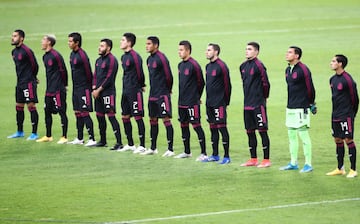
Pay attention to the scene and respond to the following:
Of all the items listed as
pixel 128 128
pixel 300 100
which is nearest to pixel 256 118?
pixel 300 100

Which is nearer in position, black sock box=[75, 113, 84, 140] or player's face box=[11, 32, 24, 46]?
black sock box=[75, 113, 84, 140]

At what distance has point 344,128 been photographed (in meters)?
21.3

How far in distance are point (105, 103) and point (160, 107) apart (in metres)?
1.52

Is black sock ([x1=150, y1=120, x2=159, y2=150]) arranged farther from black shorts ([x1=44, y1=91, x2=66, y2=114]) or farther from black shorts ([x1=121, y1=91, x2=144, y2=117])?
black shorts ([x1=44, y1=91, x2=66, y2=114])

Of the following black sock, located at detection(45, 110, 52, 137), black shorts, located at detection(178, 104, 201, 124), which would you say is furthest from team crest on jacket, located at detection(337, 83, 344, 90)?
black sock, located at detection(45, 110, 52, 137)

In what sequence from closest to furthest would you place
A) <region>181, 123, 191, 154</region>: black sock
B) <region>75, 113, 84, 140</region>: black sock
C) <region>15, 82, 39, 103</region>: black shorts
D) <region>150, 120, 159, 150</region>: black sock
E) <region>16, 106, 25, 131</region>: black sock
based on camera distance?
1. <region>181, 123, 191, 154</region>: black sock
2. <region>150, 120, 159, 150</region>: black sock
3. <region>75, 113, 84, 140</region>: black sock
4. <region>15, 82, 39, 103</region>: black shorts
5. <region>16, 106, 25, 131</region>: black sock

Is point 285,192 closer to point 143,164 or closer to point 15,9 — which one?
point 143,164

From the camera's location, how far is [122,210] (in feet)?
62.1

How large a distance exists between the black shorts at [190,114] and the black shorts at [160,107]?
0.39m

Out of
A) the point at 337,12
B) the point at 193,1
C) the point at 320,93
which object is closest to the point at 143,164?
the point at 320,93

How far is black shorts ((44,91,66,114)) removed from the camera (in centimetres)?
2589

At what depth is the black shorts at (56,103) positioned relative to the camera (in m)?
25.9

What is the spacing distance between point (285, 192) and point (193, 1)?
116 feet

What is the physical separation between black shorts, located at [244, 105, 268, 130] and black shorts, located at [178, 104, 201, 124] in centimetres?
129
